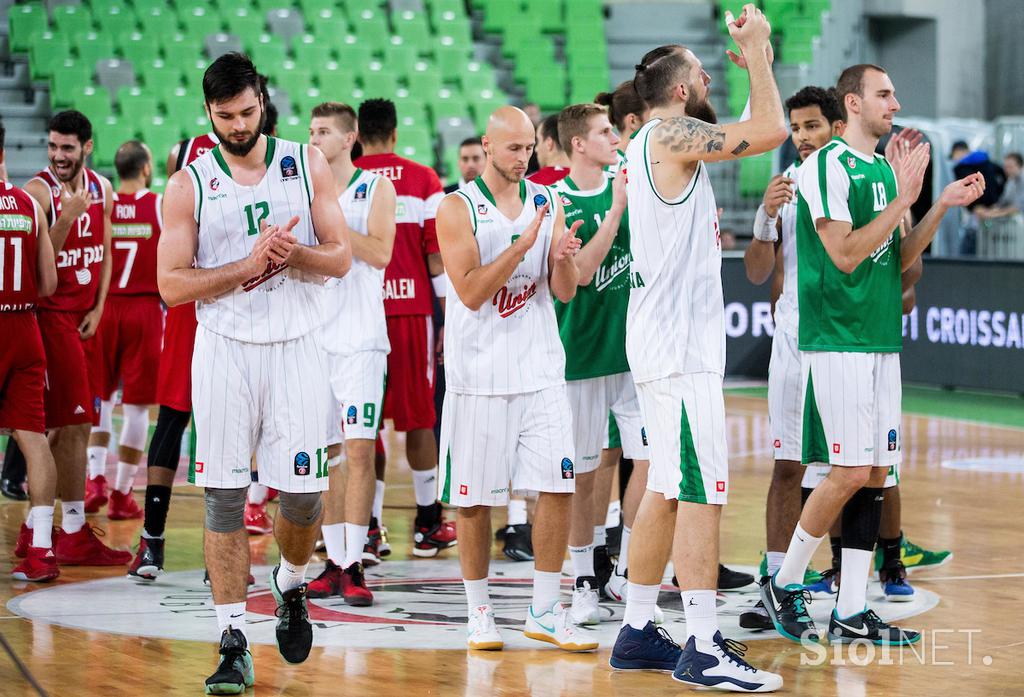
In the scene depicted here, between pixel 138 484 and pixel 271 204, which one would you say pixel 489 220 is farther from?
pixel 138 484

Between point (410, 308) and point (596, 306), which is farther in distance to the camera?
point (410, 308)

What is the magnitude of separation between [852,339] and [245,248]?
252cm

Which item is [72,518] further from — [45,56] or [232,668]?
[45,56]

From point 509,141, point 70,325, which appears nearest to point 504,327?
point 509,141

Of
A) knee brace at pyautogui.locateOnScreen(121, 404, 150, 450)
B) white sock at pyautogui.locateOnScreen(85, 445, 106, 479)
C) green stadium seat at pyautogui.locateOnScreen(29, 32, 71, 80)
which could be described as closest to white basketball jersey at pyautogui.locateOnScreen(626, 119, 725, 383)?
knee brace at pyautogui.locateOnScreen(121, 404, 150, 450)

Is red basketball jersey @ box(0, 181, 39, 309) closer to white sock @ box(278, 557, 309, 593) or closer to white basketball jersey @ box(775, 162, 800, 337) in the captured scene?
white sock @ box(278, 557, 309, 593)

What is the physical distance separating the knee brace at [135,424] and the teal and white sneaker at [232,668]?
3839 millimetres

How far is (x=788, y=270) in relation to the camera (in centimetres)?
698

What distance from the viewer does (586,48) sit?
22.0 meters

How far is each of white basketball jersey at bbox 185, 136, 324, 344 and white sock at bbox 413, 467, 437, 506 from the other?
112 inches

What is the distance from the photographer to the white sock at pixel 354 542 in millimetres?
6996

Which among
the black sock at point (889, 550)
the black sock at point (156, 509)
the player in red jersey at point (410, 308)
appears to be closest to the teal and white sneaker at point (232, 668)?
the black sock at point (156, 509)

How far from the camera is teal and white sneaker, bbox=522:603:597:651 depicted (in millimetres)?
5984
